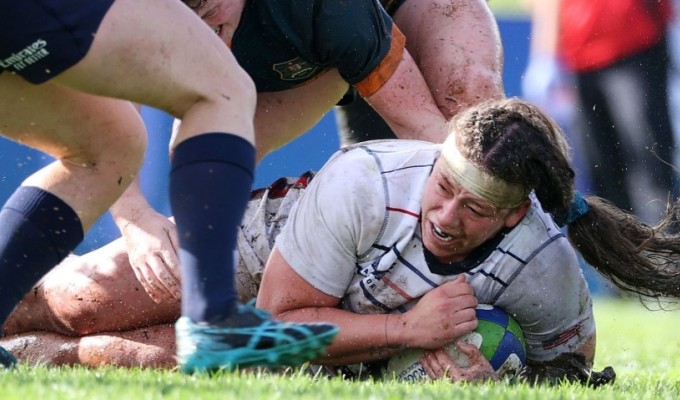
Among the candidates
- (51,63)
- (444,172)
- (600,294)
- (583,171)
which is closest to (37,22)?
(51,63)

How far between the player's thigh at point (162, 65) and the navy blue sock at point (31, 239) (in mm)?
550

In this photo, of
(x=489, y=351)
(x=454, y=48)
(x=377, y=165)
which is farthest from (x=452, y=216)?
(x=454, y=48)

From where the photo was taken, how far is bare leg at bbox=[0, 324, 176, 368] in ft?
15.8

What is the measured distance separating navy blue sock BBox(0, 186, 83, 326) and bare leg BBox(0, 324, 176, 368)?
4.14 ft

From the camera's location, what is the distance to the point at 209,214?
308 cm

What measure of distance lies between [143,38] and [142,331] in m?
2.06

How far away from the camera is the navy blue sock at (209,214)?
304cm

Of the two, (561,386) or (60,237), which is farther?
(561,386)

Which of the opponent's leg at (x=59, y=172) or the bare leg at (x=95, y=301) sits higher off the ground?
the opponent's leg at (x=59, y=172)

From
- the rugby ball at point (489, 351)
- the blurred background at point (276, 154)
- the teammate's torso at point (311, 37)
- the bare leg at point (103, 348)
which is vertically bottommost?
the blurred background at point (276, 154)

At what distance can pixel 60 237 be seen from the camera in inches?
141

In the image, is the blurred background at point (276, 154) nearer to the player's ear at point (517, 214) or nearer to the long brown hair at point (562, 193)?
the long brown hair at point (562, 193)

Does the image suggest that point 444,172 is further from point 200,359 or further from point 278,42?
point 200,359

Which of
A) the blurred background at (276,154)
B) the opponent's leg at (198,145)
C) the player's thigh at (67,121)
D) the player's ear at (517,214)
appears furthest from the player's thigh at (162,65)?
the blurred background at (276,154)
